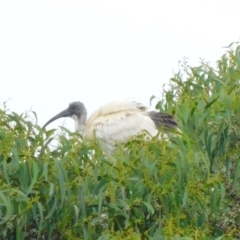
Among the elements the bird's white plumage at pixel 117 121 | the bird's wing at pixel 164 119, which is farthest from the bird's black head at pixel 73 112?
the bird's wing at pixel 164 119

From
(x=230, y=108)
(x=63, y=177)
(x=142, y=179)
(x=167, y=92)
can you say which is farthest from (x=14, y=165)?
(x=167, y=92)

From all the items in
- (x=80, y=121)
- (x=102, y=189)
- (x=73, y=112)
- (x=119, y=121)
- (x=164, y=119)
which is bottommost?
(x=102, y=189)

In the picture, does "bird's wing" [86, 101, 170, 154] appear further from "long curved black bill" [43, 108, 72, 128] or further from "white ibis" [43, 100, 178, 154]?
"long curved black bill" [43, 108, 72, 128]

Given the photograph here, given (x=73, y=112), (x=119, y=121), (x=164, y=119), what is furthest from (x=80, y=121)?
(x=164, y=119)

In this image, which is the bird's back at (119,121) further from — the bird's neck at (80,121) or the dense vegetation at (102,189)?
the dense vegetation at (102,189)

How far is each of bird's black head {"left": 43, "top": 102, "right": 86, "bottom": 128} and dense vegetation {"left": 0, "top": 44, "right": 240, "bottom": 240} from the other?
663cm

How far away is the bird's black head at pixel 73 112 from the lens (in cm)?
1384

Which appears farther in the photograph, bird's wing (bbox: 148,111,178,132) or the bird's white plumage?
the bird's white plumage

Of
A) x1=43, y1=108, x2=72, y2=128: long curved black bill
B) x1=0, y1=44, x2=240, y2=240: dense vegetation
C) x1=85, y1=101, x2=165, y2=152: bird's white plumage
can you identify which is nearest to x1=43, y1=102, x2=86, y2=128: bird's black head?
x1=43, y1=108, x2=72, y2=128: long curved black bill

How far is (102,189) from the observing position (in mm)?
6805

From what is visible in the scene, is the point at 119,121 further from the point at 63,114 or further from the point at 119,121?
the point at 63,114

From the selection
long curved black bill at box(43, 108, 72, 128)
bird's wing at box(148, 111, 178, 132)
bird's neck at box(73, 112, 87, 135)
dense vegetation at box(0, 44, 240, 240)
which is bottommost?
dense vegetation at box(0, 44, 240, 240)

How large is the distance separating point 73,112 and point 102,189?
720cm

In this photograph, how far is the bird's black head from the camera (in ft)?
45.4
